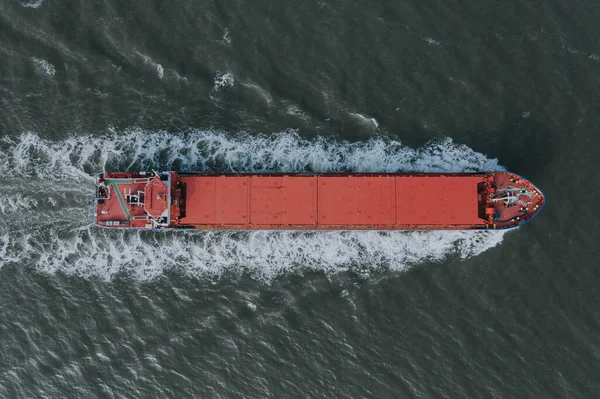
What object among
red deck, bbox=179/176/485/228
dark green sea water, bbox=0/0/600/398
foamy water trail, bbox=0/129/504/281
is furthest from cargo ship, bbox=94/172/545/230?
dark green sea water, bbox=0/0/600/398

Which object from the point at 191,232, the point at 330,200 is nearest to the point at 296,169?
the point at 330,200

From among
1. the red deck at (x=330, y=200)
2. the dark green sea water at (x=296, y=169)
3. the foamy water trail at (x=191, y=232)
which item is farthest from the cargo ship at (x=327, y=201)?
the dark green sea water at (x=296, y=169)

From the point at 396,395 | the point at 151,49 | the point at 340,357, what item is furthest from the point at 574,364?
the point at 151,49

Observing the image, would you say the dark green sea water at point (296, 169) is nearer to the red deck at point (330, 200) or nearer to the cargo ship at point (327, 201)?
the cargo ship at point (327, 201)

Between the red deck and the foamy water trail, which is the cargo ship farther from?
the foamy water trail

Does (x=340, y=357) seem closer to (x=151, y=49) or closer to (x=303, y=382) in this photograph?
(x=303, y=382)

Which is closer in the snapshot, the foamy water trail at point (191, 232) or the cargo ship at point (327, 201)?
the cargo ship at point (327, 201)

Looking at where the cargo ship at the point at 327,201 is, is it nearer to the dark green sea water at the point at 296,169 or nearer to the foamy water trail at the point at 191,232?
the foamy water trail at the point at 191,232
